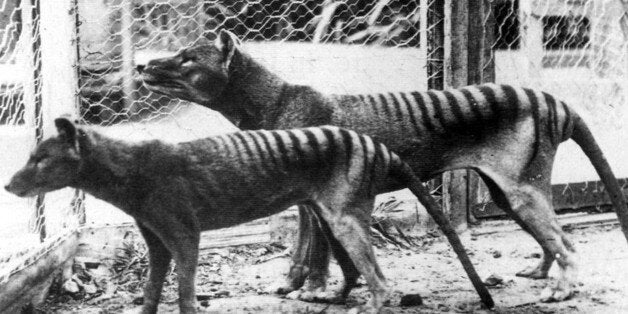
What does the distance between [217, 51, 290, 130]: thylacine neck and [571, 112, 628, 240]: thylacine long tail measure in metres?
1.07

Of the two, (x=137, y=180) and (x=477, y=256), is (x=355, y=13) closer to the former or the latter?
(x=477, y=256)

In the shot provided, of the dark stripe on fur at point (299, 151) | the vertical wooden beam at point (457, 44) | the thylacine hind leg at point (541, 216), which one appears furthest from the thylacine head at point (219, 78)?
the vertical wooden beam at point (457, 44)

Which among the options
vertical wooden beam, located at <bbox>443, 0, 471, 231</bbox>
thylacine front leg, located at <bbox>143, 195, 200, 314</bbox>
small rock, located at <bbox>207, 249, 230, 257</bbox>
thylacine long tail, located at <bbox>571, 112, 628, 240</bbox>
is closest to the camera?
thylacine front leg, located at <bbox>143, 195, 200, 314</bbox>

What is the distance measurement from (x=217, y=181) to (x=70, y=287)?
84 centimetres

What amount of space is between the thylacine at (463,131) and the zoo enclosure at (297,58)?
1.22 ft

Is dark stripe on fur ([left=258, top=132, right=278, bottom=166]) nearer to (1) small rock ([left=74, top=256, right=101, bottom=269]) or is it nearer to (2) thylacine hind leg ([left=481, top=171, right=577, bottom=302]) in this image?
(2) thylacine hind leg ([left=481, top=171, right=577, bottom=302])

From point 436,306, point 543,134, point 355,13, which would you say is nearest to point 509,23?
point 355,13

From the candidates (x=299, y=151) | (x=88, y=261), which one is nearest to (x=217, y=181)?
(x=299, y=151)

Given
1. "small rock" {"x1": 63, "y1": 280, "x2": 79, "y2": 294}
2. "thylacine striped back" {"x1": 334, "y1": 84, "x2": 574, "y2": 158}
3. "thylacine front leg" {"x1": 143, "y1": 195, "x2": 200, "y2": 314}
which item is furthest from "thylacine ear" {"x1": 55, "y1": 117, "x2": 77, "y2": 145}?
"thylacine striped back" {"x1": 334, "y1": 84, "x2": 574, "y2": 158}

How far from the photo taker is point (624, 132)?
383cm

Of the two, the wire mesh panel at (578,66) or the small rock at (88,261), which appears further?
the wire mesh panel at (578,66)

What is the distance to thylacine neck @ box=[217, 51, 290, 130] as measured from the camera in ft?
8.27

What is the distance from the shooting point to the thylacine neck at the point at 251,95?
2.52 m

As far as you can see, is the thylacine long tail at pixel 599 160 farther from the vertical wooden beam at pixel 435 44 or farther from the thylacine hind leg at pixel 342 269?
the thylacine hind leg at pixel 342 269
